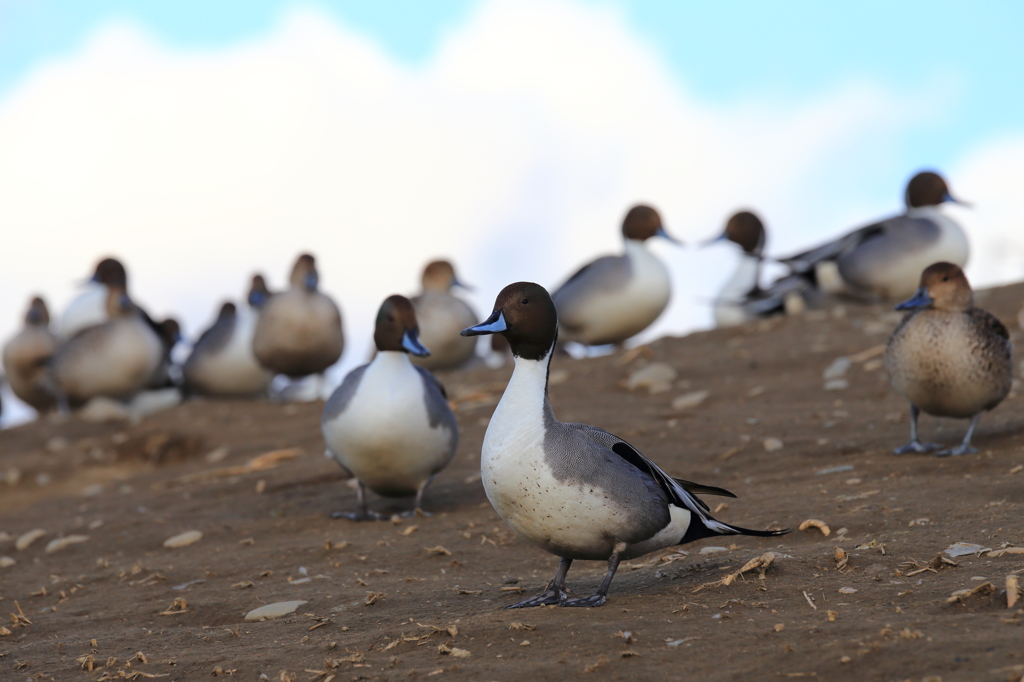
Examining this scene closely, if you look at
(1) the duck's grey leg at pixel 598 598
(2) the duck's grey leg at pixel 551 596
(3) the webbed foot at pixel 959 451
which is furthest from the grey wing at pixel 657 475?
(3) the webbed foot at pixel 959 451

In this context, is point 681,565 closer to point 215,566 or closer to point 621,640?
point 621,640

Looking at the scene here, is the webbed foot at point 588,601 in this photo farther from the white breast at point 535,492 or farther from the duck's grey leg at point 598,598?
the white breast at point 535,492

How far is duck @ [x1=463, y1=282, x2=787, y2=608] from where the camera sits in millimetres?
3730

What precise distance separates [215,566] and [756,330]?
622cm

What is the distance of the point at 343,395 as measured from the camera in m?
6.15

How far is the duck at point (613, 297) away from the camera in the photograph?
11.1 metres

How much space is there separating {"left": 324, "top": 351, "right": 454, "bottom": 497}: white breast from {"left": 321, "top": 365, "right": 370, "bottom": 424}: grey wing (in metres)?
0.03

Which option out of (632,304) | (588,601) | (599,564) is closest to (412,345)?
(599,564)

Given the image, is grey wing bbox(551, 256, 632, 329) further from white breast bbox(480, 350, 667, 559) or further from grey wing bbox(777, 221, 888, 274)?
white breast bbox(480, 350, 667, 559)

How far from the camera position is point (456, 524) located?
583cm

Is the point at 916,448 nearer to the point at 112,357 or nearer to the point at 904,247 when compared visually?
the point at 904,247

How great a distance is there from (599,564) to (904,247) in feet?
23.0

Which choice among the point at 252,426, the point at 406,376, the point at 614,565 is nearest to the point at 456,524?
the point at 406,376

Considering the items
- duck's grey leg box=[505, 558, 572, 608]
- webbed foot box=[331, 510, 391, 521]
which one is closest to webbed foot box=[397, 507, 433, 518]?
webbed foot box=[331, 510, 391, 521]
